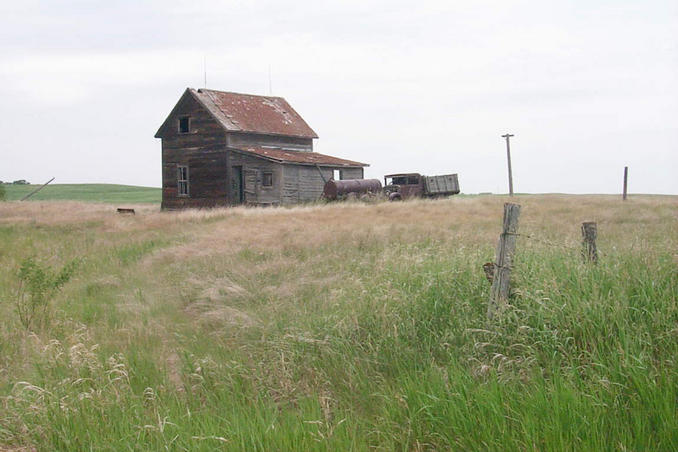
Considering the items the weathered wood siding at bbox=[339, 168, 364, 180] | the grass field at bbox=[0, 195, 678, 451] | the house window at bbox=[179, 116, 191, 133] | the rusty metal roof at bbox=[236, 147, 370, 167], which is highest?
the house window at bbox=[179, 116, 191, 133]

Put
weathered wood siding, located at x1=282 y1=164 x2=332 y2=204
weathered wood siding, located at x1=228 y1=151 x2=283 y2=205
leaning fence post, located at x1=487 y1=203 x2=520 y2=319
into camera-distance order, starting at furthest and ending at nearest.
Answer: weathered wood siding, located at x1=282 y1=164 x2=332 y2=204 → weathered wood siding, located at x1=228 y1=151 x2=283 y2=205 → leaning fence post, located at x1=487 y1=203 x2=520 y2=319

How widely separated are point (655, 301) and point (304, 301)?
184 inches

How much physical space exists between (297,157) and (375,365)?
87.2ft

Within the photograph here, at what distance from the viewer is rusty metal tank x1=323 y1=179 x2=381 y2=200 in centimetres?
3064

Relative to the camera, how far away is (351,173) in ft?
115

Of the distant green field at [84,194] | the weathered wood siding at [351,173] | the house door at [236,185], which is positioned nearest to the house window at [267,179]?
the house door at [236,185]

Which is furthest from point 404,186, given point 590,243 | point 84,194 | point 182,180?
point 84,194

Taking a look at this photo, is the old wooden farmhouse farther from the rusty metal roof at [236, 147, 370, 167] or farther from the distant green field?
the distant green field

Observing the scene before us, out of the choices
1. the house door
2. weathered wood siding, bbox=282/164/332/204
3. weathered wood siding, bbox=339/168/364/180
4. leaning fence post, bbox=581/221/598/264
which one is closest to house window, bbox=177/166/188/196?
the house door

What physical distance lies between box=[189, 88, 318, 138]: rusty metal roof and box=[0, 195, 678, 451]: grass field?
914 inches

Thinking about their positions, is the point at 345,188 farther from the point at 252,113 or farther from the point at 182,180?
the point at 182,180

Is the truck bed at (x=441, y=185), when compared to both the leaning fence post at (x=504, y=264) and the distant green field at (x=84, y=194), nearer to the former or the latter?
the leaning fence post at (x=504, y=264)

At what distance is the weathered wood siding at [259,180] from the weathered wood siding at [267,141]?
1025 mm

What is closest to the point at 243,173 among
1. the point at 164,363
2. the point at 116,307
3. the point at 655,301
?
the point at 116,307
